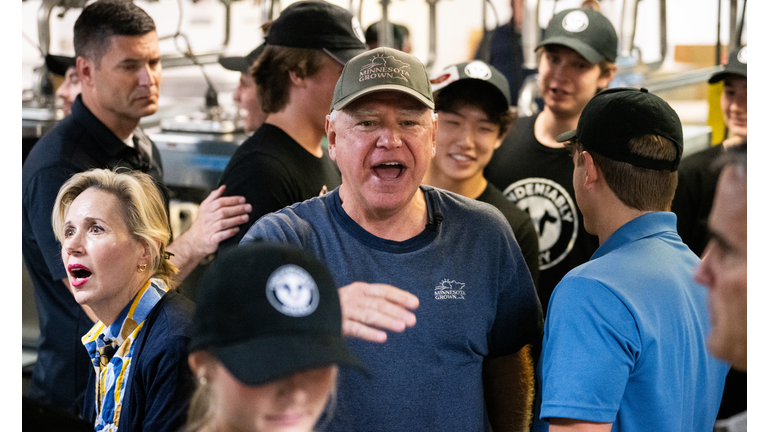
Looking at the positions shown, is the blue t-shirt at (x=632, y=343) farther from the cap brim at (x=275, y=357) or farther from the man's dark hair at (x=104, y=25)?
the man's dark hair at (x=104, y=25)

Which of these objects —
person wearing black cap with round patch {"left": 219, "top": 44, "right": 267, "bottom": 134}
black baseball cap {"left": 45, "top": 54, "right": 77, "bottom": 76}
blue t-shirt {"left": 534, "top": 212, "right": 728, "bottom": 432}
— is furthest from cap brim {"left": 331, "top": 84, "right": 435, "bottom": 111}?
black baseball cap {"left": 45, "top": 54, "right": 77, "bottom": 76}

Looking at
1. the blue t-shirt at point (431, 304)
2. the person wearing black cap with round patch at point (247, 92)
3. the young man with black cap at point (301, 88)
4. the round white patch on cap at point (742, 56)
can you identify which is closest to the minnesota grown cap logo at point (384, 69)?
the blue t-shirt at point (431, 304)

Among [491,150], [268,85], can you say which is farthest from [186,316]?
[491,150]

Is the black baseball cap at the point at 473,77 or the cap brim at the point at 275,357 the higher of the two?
the black baseball cap at the point at 473,77

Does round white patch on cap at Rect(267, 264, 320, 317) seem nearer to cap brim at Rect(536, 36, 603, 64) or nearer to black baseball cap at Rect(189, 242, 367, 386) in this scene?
black baseball cap at Rect(189, 242, 367, 386)

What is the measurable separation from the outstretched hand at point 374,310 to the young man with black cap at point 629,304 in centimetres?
25

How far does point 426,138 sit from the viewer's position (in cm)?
130

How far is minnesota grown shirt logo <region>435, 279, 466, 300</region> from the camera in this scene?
1254 mm

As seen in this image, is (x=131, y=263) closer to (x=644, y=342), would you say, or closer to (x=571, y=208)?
(x=644, y=342)

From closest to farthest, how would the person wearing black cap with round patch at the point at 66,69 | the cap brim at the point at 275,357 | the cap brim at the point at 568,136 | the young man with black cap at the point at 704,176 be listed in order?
the cap brim at the point at 275,357 < the cap brim at the point at 568,136 < the young man with black cap at the point at 704,176 < the person wearing black cap with round patch at the point at 66,69

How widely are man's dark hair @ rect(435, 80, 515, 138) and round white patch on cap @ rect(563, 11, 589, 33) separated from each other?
0.37 meters

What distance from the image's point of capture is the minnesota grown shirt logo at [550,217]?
75.0 inches

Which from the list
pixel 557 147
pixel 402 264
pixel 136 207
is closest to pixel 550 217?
pixel 557 147

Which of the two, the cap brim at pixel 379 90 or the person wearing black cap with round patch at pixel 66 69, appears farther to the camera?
the person wearing black cap with round patch at pixel 66 69
